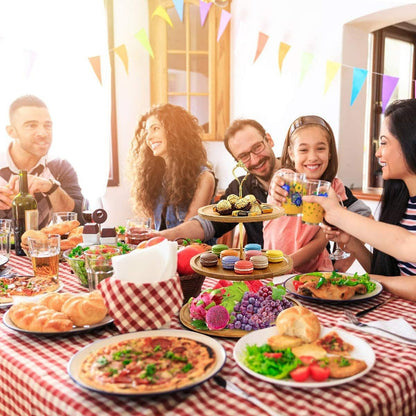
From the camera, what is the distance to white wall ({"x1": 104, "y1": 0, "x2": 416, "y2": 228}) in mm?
3412

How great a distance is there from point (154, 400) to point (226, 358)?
18cm

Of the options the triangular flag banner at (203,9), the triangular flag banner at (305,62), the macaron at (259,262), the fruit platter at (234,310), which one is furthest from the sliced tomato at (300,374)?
the triangular flag banner at (203,9)

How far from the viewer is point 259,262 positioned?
121cm

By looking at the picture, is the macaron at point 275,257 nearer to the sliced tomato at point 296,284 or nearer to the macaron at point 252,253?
the macaron at point 252,253

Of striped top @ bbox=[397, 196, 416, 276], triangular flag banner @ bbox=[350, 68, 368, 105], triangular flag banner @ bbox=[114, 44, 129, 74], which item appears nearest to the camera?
striped top @ bbox=[397, 196, 416, 276]

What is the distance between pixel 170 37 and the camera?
4207 millimetres

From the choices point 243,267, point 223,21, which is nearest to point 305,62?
point 223,21

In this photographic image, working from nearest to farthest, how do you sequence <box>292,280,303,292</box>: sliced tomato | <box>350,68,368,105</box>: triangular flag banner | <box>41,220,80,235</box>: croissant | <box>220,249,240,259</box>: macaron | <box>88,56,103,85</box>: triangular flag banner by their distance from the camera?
<box>220,249,240,259</box>: macaron
<box>292,280,303,292</box>: sliced tomato
<box>41,220,80,235</box>: croissant
<box>350,68,368,105</box>: triangular flag banner
<box>88,56,103,85</box>: triangular flag banner

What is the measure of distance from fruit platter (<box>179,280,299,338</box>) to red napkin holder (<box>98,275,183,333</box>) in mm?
87

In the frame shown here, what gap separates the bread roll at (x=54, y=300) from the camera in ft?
3.93

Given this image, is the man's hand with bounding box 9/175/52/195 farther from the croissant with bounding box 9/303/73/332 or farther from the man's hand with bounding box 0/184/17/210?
the croissant with bounding box 9/303/73/332

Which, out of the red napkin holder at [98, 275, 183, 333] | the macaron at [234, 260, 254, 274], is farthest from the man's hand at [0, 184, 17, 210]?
the macaron at [234, 260, 254, 274]

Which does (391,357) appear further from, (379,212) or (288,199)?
(379,212)

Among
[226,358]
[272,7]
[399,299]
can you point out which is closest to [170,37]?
[272,7]
